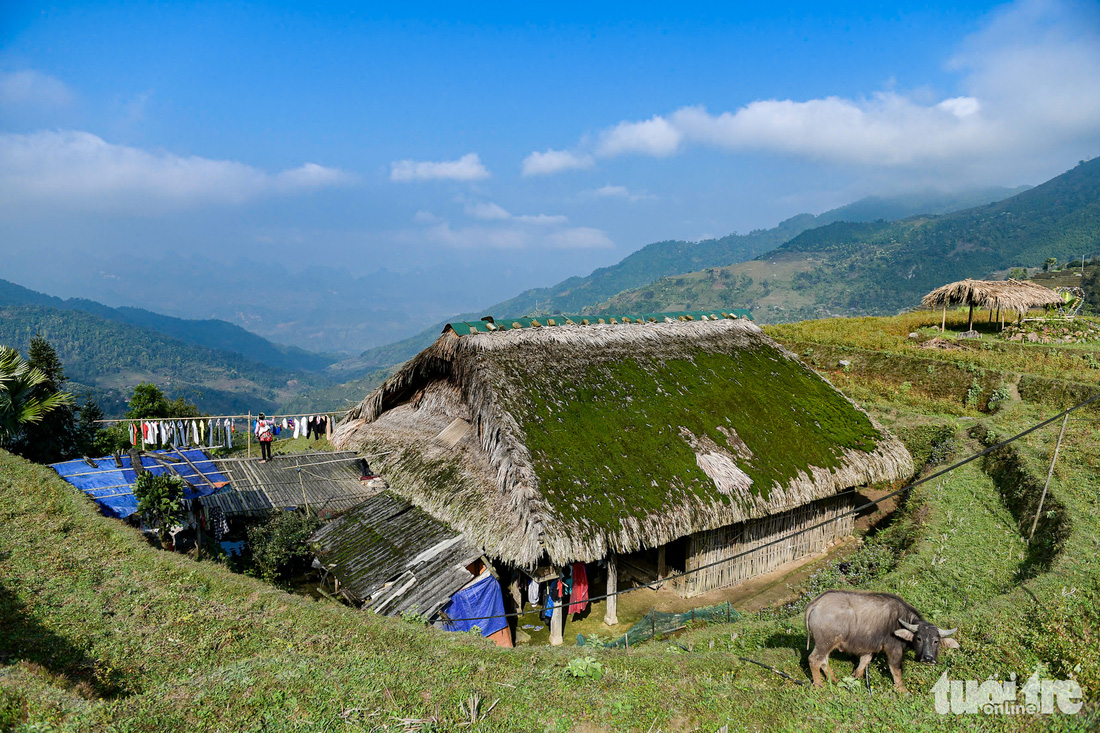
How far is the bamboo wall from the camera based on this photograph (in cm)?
1004

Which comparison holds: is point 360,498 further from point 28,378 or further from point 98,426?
point 98,426

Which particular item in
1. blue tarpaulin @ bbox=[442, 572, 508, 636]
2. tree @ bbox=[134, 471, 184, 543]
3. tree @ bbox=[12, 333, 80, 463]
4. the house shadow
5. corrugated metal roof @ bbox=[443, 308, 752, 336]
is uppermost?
corrugated metal roof @ bbox=[443, 308, 752, 336]

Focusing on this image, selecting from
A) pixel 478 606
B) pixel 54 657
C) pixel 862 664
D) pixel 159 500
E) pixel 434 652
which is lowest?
pixel 478 606

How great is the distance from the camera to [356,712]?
477cm

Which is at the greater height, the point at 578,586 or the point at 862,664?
the point at 862,664

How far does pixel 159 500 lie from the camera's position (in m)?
9.52

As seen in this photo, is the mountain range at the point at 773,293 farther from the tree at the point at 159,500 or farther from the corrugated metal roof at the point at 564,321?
the tree at the point at 159,500

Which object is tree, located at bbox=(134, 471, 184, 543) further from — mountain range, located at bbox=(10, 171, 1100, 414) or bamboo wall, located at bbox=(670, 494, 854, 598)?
mountain range, located at bbox=(10, 171, 1100, 414)

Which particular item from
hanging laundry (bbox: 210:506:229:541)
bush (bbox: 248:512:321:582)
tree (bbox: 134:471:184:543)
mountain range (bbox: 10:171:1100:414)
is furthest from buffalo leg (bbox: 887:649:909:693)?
mountain range (bbox: 10:171:1100:414)

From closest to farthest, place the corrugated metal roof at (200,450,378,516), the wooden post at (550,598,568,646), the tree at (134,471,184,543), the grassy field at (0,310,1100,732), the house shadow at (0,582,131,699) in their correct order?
the grassy field at (0,310,1100,732), the house shadow at (0,582,131,699), the wooden post at (550,598,568,646), the tree at (134,471,184,543), the corrugated metal roof at (200,450,378,516)

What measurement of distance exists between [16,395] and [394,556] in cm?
812

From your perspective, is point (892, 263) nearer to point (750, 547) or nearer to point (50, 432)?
point (750, 547)

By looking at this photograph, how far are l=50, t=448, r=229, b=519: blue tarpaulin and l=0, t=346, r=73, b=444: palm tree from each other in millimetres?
1068

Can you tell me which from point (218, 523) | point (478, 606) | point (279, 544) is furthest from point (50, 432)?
point (478, 606)
